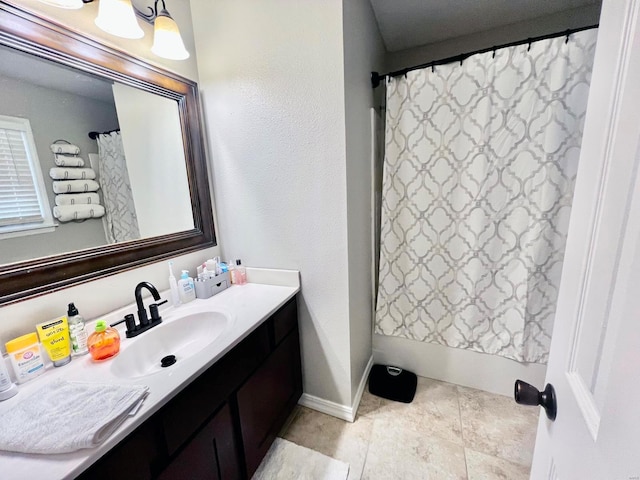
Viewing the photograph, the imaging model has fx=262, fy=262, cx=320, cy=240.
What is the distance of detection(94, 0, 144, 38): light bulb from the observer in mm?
937

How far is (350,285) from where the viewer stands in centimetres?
141

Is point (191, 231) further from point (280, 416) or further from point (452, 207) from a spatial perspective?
point (452, 207)

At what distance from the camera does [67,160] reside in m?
0.98

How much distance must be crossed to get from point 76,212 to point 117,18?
0.73 m

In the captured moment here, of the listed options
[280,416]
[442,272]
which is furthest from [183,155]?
[442,272]

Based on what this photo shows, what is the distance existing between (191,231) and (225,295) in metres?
0.41

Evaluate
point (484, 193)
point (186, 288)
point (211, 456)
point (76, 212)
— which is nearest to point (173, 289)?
point (186, 288)

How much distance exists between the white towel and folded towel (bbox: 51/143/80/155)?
79 centimetres

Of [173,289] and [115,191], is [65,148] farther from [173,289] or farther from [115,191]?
[173,289]

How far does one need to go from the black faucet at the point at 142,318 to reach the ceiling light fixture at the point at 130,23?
0.96 m

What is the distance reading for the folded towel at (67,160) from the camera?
95 cm

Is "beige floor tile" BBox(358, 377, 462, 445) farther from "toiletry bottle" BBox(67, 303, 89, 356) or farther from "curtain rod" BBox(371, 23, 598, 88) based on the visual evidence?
"curtain rod" BBox(371, 23, 598, 88)

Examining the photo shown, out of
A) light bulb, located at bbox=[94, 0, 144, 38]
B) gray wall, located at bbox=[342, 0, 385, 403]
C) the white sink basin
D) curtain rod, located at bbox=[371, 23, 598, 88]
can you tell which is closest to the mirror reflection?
light bulb, located at bbox=[94, 0, 144, 38]

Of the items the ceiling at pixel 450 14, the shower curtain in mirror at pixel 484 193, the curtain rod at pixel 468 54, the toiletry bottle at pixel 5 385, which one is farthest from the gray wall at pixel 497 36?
the toiletry bottle at pixel 5 385
